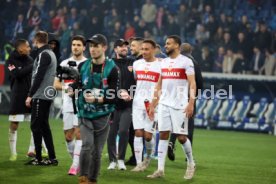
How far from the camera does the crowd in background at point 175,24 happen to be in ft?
87.5

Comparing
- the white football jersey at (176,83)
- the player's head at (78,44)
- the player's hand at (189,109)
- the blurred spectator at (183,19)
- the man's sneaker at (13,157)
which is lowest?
the man's sneaker at (13,157)

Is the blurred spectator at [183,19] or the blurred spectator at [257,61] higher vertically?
the blurred spectator at [183,19]

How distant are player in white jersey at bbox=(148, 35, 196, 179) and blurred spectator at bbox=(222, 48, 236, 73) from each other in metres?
14.6

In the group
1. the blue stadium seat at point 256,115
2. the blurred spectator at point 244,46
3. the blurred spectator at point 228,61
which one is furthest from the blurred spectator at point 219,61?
the blue stadium seat at point 256,115

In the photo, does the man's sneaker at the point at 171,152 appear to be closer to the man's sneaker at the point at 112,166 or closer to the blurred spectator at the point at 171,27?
the man's sneaker at the point at 112,166

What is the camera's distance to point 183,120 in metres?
11.9

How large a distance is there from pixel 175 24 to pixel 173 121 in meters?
17.3

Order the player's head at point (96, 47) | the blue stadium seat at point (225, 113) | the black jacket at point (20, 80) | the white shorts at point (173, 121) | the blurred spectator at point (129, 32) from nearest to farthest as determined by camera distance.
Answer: the player's head at point (96, 47)
the white shorts at point (173, 121)
the black jacket at point (20, 80)
the blue stadium seat at point (225, 113)
the blurred spectator at point (129, 32)

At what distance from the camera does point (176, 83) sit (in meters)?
11.9

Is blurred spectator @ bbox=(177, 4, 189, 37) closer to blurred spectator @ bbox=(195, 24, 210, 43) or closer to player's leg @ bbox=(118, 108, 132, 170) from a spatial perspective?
blurred spectator @ bbox=(195, 24, 210, 43)

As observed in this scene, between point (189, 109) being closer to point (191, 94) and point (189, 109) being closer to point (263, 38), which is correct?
point (191, 94)

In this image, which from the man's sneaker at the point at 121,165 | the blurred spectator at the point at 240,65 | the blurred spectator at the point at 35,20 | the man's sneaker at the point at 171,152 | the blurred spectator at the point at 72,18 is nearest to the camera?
the man's sneaker at the point at 121,165

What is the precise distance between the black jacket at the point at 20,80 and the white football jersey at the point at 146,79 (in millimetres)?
2291

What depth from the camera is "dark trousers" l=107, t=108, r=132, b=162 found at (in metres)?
13.2
